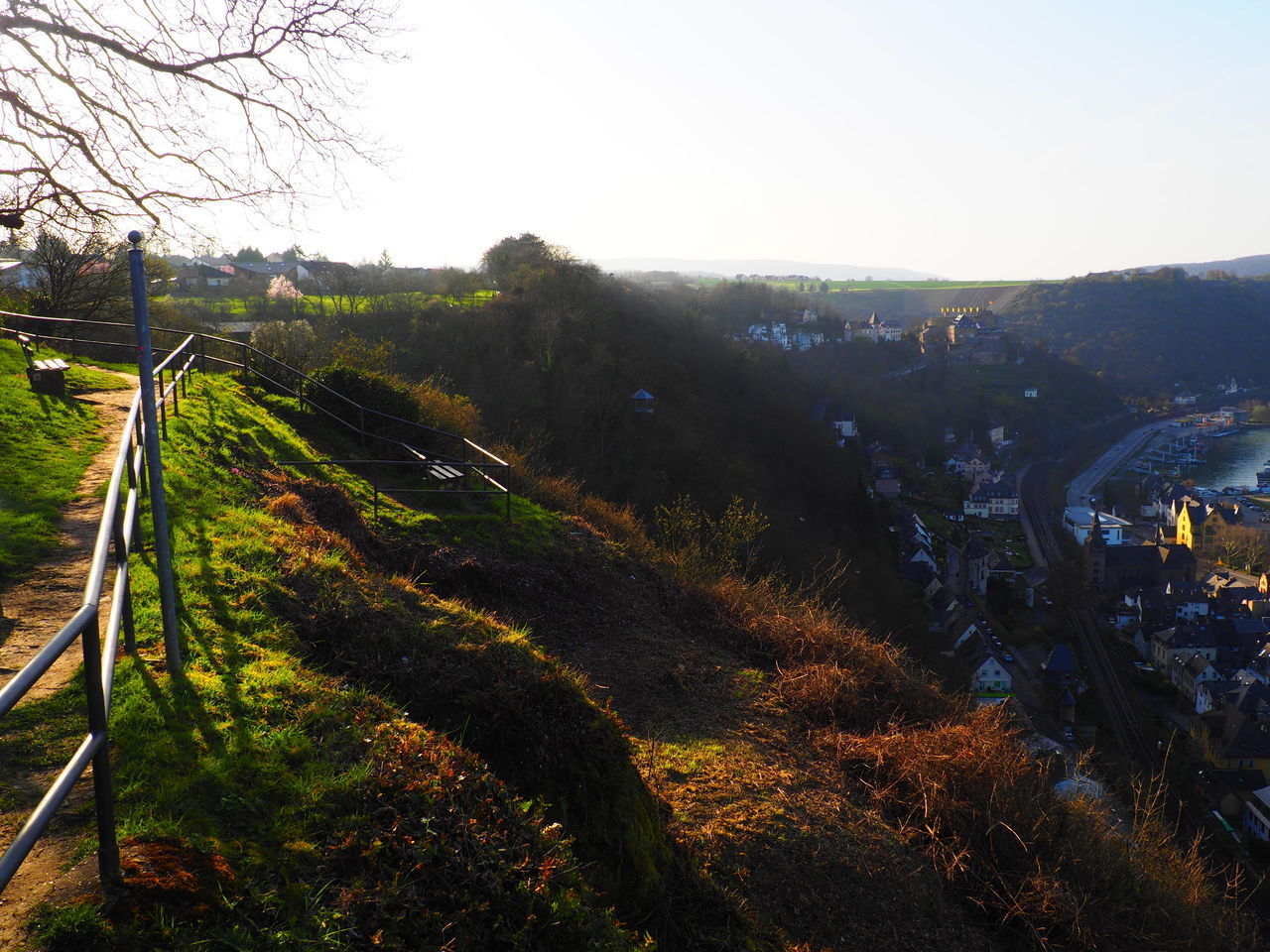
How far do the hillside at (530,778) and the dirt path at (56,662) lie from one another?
145 millimetres

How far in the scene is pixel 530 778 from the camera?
15.5 ft

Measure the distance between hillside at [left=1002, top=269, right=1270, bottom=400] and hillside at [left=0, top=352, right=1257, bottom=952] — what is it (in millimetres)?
118730

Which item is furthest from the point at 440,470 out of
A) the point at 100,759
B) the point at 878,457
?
the point at 878,457

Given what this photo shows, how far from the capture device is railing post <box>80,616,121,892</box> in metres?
2.29

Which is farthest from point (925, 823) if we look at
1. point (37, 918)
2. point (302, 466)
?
point (302, 466)

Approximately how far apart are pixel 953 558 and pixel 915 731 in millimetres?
40285

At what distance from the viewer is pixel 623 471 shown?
3450cm

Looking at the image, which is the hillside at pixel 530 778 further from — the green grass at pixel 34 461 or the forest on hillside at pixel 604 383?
the forest on hillside at pixel 604 383

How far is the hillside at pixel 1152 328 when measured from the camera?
4520 inches

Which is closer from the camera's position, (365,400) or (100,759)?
(100,759)

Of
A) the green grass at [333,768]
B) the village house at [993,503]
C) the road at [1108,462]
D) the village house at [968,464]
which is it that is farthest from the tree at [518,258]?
the road at [1108,462]

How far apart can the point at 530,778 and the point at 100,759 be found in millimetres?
2774

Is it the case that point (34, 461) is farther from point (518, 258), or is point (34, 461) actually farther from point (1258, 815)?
point (518, 258)

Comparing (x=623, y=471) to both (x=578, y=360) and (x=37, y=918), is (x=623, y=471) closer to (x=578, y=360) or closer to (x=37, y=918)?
(x=578, y=360)
